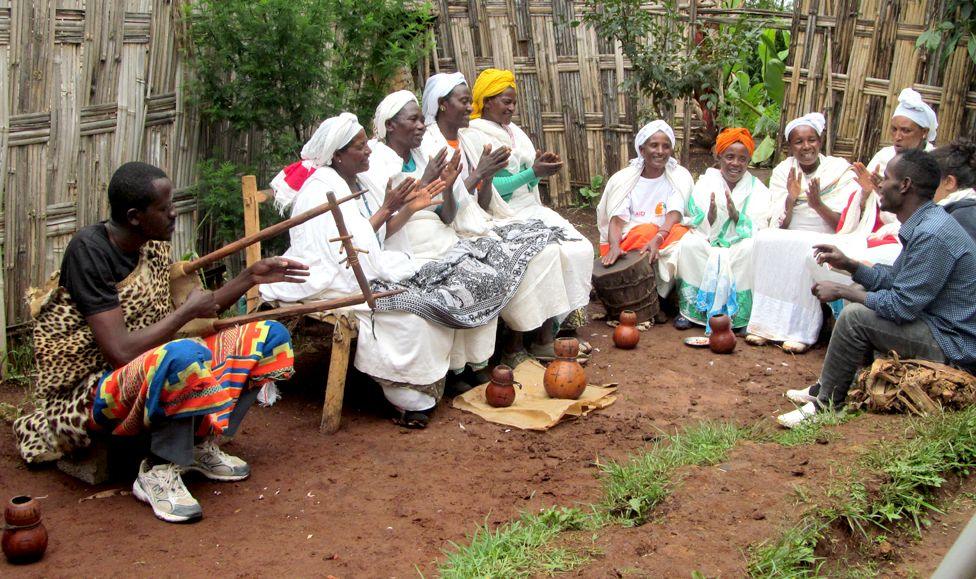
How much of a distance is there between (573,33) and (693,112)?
3.02 meters

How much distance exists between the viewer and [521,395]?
591 cm

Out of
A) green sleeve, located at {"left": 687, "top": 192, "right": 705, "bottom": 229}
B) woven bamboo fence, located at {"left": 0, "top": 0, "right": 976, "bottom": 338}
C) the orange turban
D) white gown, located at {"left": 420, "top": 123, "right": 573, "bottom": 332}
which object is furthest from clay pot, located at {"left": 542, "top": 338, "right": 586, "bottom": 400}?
woven bamboo fence, located at {"left": 0, "top": 0, "right": 976, "bottom": 338}

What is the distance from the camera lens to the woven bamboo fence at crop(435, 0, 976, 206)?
781 cm

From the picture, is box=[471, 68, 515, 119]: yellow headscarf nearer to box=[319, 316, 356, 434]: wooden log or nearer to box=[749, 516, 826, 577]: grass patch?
box=[319, 316, 356, 434]: wooden log

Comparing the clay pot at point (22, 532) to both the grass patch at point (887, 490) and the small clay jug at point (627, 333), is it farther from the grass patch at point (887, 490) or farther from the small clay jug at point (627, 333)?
the small clay jug at point (627, 333)

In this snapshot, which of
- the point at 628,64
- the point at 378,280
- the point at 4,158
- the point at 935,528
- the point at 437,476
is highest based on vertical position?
the point at 628,64

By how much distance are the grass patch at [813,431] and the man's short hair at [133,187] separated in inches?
124

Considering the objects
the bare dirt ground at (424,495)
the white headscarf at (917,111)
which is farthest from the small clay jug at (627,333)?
the white headscarf at (917,111)

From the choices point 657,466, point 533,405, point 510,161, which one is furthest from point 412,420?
point 510,161

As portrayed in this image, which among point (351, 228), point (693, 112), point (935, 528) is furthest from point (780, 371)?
point (693, 112)

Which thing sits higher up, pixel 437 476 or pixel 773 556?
pixel 773 556

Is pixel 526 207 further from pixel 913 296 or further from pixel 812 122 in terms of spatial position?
pixel 913 296

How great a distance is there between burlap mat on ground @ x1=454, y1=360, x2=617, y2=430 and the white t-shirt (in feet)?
6.15

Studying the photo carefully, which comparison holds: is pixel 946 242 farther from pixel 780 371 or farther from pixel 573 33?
pixel 573 33
